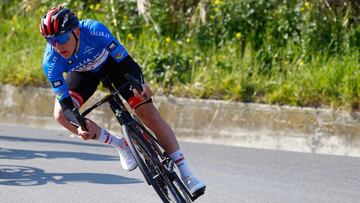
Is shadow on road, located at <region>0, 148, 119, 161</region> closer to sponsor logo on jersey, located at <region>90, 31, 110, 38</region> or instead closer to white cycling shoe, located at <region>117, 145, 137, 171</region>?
white cycling shoe, located at <region>117, 145, 137, 171</region>

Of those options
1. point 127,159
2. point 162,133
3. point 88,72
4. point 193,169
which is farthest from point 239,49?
point 127,159

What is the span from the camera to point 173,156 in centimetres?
679

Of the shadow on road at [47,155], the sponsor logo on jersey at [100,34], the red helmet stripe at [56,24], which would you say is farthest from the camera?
the shadow on road at [47,155]

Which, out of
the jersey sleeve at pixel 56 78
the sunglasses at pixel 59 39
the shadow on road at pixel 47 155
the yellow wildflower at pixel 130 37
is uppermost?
the sunglasses at pixel 59 39

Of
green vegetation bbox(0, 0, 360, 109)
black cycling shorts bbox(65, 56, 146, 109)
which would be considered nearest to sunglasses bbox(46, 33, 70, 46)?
black cycling shorts bbox(65, 56, 146, 109)

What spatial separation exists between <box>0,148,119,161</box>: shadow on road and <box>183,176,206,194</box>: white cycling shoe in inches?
126

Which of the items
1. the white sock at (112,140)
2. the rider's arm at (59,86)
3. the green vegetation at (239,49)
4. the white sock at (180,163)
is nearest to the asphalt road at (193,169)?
the white sock at (180,163)

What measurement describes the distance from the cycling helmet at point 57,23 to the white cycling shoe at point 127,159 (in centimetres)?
107

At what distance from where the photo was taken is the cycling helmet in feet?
20.6

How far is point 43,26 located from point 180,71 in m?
6.55

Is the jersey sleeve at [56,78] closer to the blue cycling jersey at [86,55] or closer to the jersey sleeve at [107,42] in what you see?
the blue cycling jersey at [86,55]

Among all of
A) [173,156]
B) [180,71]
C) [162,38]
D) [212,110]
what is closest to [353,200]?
[173,156]

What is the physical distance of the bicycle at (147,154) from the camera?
20.8 feet

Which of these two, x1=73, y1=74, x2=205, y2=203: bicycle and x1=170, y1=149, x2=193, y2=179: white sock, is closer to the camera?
x1=73, y1=74, x2=205, y2=203: bicycle
